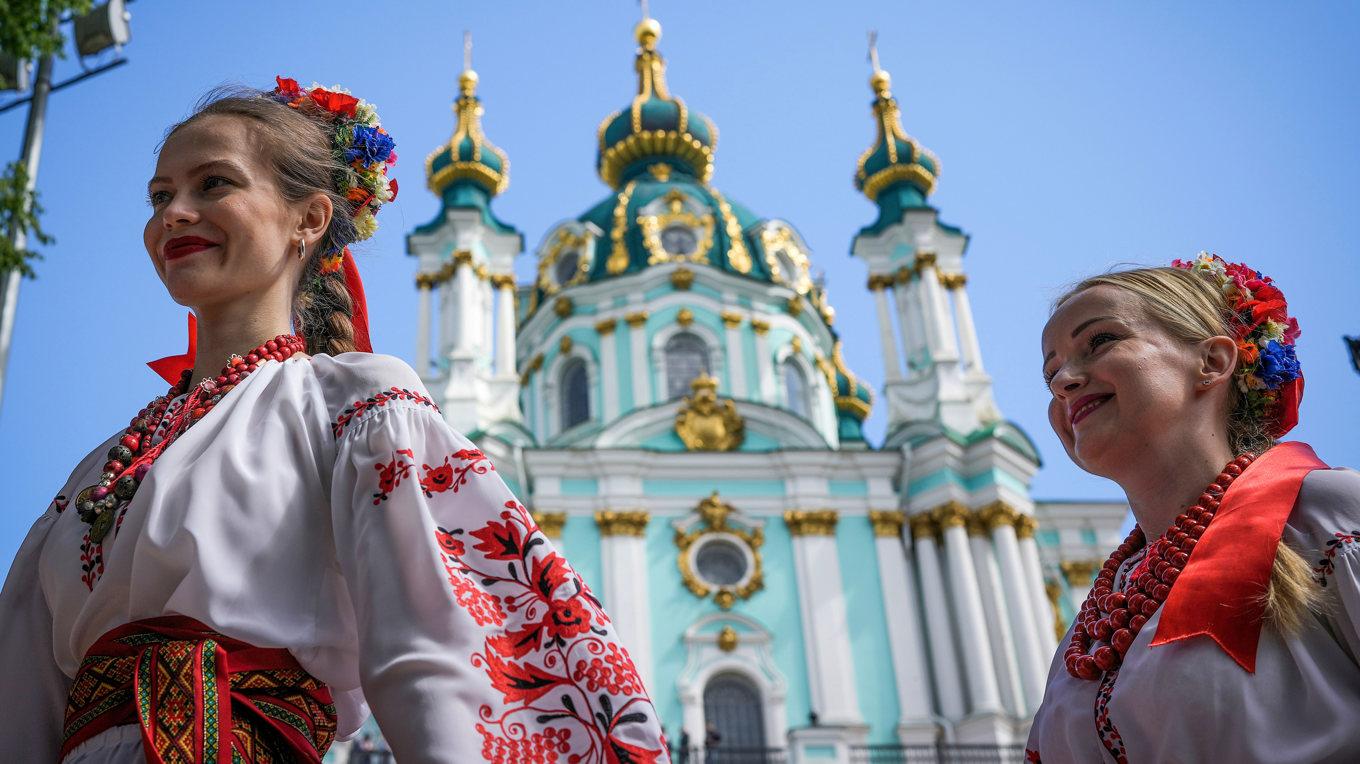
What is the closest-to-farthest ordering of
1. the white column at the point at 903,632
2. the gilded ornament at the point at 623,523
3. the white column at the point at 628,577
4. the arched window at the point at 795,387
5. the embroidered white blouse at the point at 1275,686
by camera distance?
the embroidered white blouse at the point at 1275,686, the white column at the point at 903,632, the white column at the point at 628,577, the gilded ornament at the point at 623,523, the arched window at the point at 795,387

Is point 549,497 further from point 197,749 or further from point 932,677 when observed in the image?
point 197,749

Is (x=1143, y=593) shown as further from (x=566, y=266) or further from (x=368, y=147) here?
(x=566, y=266)

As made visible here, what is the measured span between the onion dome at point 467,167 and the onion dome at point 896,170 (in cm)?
775

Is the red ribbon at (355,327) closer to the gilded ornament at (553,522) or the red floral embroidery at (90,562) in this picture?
the red floral embroidery at (90,562)

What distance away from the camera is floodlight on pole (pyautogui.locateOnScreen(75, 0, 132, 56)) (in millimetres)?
9352

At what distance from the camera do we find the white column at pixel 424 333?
25766mm

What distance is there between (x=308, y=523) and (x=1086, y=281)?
78.9 inches

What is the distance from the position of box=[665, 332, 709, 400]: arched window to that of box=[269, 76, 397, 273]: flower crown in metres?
22.8

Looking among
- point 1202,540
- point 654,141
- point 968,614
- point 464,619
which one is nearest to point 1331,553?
point 1202,540

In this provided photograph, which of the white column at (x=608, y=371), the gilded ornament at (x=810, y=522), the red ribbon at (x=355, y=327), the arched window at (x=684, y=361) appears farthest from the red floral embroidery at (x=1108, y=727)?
the arched window at (x=684, y=361)

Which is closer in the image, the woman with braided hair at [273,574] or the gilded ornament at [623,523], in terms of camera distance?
the woman with braided hair at [273,574]

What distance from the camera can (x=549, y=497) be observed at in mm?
22312

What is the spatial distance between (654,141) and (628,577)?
14.1 meters

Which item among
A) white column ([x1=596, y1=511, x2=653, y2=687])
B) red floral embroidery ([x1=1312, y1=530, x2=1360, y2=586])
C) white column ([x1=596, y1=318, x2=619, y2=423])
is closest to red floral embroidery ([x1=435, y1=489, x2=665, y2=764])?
red floral embroidery ([x1=1312, y1=530, x2=1360, y2=586])
